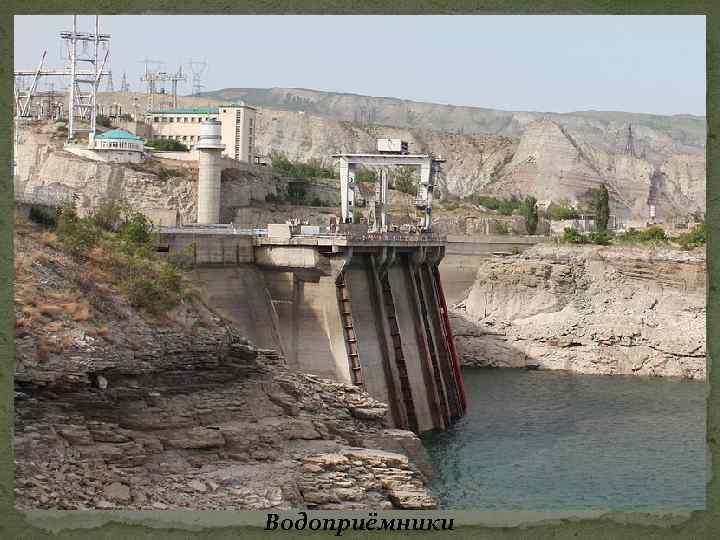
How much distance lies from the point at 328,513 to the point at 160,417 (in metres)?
11.7

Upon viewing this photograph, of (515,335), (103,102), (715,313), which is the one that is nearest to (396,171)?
(103,102)

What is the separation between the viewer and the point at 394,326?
5012cm

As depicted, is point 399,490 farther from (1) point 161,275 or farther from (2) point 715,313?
(2) point 715,313

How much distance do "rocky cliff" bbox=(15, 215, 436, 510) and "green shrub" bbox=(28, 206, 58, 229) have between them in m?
1.07

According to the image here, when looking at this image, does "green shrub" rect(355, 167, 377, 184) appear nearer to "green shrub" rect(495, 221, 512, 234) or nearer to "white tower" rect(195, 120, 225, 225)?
"green shrub" rect(495, 221, 512, 234)

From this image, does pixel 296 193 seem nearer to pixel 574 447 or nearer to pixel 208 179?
pixel 208 179

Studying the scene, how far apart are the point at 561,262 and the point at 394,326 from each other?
34.2 meters

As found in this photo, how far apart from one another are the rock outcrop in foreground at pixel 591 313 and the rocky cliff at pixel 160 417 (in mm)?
41235

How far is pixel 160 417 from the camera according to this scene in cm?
2844

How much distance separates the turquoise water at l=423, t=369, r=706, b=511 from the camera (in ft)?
133

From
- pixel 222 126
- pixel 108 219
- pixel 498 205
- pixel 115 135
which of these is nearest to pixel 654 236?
pixel 115 135

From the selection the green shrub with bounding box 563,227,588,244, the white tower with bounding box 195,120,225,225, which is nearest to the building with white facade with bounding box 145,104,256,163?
the green shrub with bounding box 563,227,588,244

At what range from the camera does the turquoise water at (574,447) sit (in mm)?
40594

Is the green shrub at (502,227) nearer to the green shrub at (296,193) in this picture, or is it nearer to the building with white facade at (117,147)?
the green shrub at (296,193)
